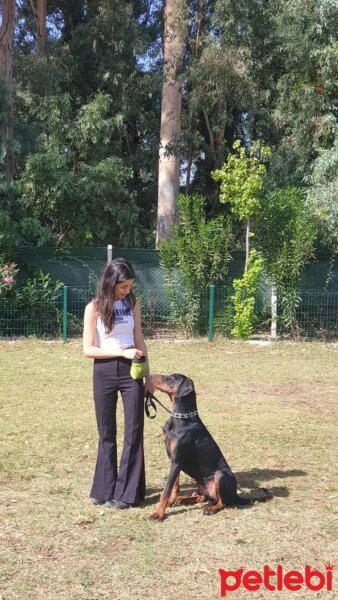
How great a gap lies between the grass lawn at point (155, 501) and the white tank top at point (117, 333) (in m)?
1.15

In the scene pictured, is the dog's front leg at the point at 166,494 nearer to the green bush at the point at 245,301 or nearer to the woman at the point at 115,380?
the woman at the point at 115,380

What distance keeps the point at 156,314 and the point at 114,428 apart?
9.86 m

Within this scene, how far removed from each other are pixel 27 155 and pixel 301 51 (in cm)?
725

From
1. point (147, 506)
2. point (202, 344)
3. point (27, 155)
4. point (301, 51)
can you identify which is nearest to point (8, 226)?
point (27, 155)

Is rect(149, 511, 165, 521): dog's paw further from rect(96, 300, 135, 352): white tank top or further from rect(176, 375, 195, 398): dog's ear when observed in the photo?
rect(96, 300, 135, 352): white tank top

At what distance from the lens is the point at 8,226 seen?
1528cm

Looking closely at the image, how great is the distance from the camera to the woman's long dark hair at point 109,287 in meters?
4.73

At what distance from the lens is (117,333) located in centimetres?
487

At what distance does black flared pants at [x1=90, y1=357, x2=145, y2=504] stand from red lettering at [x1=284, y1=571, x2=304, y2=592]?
134 centimetres

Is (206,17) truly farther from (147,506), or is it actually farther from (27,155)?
(147,506)

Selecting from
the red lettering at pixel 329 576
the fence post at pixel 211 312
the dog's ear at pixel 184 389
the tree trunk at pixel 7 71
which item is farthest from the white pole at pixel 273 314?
the red lettering at pixel 329 576

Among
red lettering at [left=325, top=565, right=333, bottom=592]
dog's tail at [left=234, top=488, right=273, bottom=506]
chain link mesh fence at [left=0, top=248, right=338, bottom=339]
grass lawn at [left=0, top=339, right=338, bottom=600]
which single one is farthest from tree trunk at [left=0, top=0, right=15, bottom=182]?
red lettering at [left=325, top=565, right=333, bottom=592]

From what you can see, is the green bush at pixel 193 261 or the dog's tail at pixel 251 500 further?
the green bush at pixel 193 261

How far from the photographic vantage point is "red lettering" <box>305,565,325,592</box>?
12.4 ft
